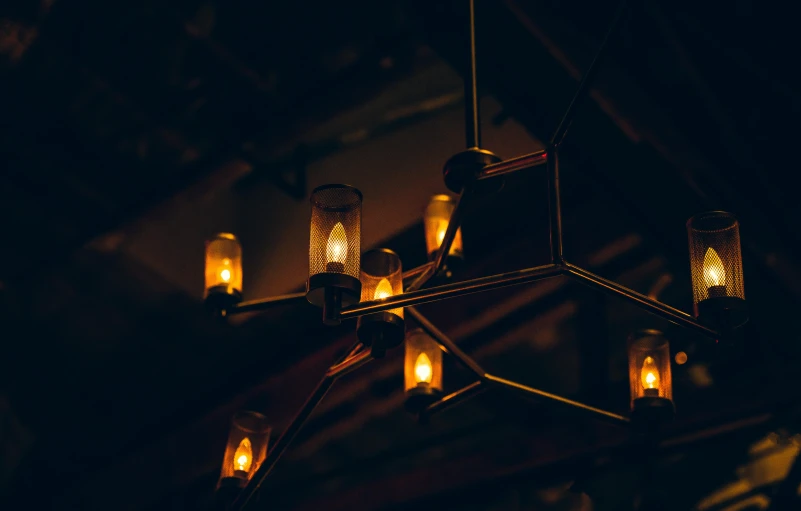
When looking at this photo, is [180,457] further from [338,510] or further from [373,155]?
[373,155]

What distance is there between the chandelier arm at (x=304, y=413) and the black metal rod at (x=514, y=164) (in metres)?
0.50

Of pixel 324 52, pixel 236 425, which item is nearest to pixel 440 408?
pixel 236 425

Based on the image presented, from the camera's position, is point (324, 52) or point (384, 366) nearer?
point (324, 52)

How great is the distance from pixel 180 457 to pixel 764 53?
3.41 metres

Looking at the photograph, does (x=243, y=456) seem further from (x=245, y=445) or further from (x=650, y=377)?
(x=650, y=377)

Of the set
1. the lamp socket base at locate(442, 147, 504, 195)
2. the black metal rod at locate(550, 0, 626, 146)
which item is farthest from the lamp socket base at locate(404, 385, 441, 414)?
the black metal rod at locate(550, 0, 626, 146)

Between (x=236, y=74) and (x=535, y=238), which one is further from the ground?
(x=236, y=74)

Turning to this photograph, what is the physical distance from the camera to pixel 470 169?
203cm

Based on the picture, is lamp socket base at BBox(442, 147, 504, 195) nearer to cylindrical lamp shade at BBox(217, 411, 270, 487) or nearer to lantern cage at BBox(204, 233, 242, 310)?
lantern cage at BBox(204, 233, 242, 310)

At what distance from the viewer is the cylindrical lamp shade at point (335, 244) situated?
5.96ft

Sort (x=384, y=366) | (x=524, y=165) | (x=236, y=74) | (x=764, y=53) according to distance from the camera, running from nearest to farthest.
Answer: (x=524, y=165), (x=764, y=53), (x=236, y=74), (x=384, y=366)

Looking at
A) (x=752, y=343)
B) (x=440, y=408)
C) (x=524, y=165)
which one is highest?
(x=752, y=343)

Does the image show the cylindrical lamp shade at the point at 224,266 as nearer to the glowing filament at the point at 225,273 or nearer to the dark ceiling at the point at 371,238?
the glowing filament at the point at 225,273

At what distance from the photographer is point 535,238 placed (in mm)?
4355
